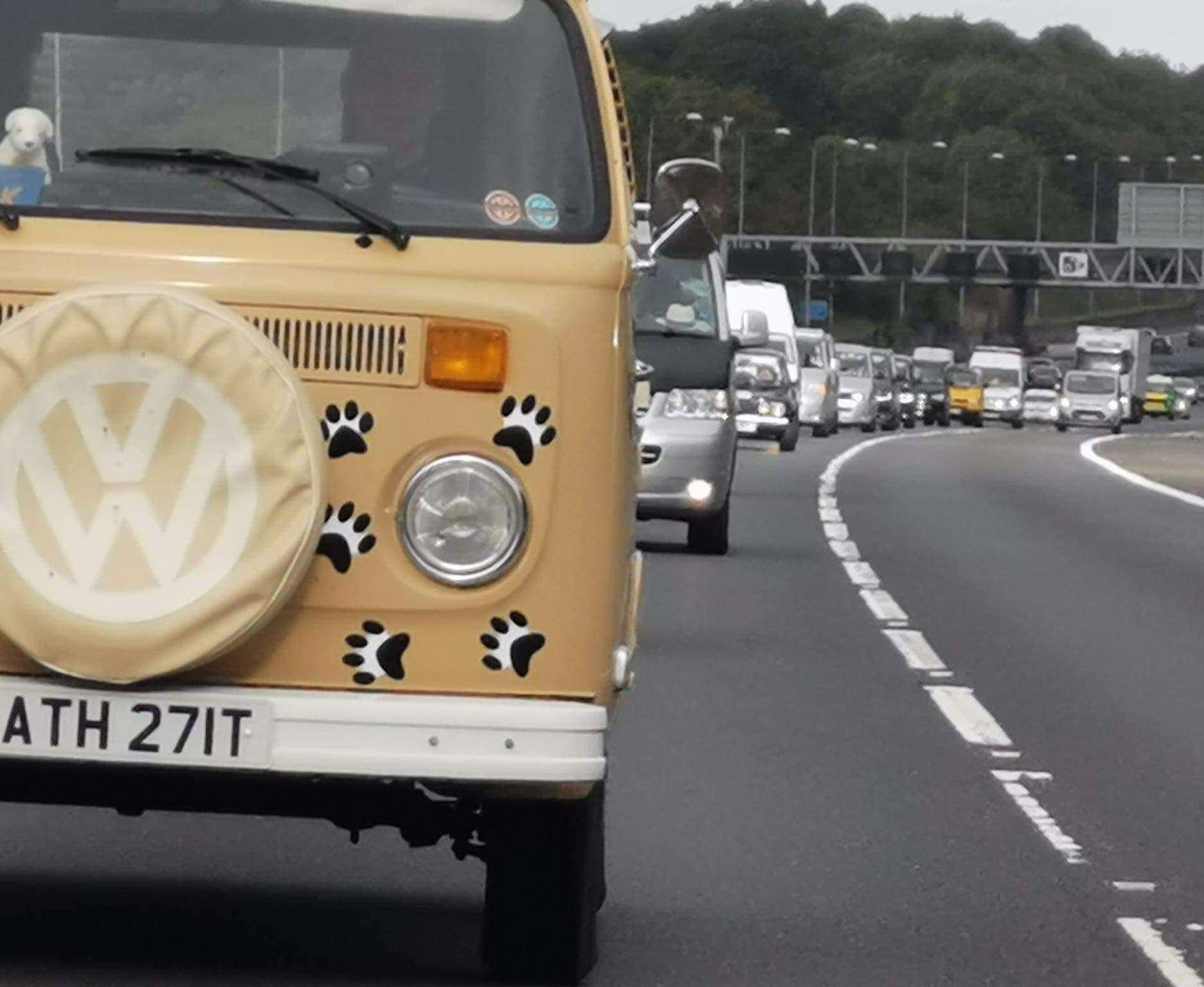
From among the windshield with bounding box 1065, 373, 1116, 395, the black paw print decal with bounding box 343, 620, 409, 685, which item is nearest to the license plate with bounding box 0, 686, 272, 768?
the black paw print decal with bounding box 343, 620, 409, 685

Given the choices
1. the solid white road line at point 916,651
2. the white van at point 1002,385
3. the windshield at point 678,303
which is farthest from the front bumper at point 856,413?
the solid white road line at point 916,651

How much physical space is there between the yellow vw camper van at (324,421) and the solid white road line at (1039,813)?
121 inches

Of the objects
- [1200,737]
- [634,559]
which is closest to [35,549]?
[634,559]

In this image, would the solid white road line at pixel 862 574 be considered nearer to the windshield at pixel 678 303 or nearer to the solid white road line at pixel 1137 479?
the windshield at pixel 678 303

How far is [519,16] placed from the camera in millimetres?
6812

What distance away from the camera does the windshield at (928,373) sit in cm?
10681

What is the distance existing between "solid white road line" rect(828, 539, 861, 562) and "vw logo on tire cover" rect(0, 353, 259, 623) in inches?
679

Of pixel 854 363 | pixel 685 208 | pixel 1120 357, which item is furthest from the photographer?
pixel 1120 357

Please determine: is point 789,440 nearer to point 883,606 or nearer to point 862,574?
point 862,574

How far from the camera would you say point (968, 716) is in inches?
528

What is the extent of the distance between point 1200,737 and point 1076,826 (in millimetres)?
2804

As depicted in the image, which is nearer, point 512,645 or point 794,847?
point 512,645

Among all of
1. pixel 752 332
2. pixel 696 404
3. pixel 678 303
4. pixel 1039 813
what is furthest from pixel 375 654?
pixel 752 332

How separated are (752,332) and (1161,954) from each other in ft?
51.2
